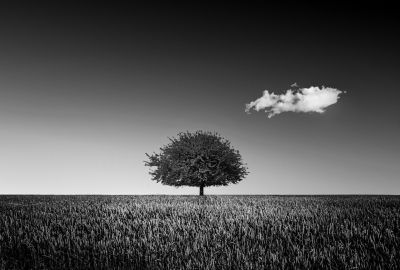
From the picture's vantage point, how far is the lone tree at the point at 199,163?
3691 centimetres

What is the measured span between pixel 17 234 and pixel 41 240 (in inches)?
48.7

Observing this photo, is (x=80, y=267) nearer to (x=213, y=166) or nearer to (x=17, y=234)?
(x=17, y=234)

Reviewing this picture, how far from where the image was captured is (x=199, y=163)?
37188 mm

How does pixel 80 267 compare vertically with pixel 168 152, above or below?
below

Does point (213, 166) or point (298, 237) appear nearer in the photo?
point (298, 237)

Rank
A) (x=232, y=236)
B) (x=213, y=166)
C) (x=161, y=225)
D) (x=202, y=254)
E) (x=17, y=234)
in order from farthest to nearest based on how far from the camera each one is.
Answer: (x=213, y=166), (x=161, y=225), (x=17, y=234), (x=232, y=236), (x=202, y=254)

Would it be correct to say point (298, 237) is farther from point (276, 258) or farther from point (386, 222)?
point (386, 222)

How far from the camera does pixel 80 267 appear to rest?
5.34 m

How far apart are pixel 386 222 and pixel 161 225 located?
6.23 meters

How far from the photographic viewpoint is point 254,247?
6266mm

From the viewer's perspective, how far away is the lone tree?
3691cm

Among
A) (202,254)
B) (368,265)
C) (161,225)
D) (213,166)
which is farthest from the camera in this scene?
(213,166)

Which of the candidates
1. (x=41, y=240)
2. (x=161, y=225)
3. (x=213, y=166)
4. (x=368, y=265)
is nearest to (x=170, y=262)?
(x=368, y=265)

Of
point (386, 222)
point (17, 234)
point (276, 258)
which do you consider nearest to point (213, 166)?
point (386, 222)
